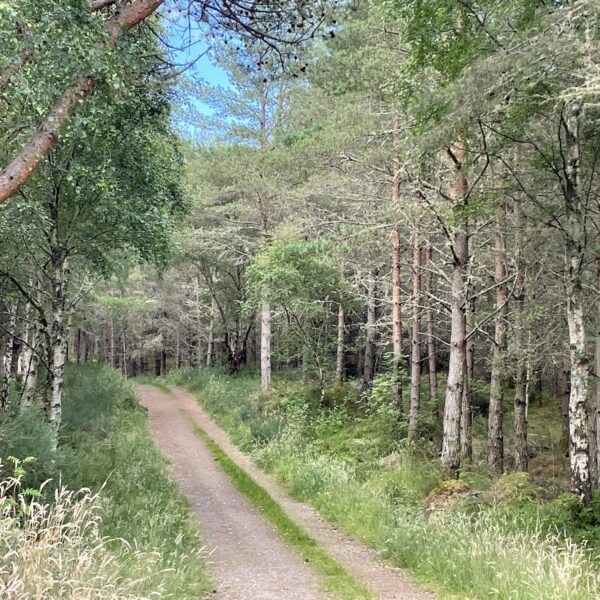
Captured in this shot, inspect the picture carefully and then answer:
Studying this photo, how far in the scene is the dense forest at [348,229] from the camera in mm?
4977

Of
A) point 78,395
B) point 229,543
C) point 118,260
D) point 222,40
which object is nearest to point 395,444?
A: point 229,543

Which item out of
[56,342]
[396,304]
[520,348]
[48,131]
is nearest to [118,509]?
[56,342]

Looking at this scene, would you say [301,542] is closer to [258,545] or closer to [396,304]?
[258,545]

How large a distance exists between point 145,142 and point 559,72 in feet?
22.1

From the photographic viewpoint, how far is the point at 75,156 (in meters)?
8.73

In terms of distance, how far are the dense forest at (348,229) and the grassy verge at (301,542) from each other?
6.8 inches

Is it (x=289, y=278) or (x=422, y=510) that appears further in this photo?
(x=289, y=278)

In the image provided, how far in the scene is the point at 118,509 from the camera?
22.0 ft

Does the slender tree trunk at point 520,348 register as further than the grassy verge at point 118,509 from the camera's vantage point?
Yes

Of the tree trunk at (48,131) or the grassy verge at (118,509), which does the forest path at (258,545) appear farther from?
the tree trunk at (48,131)

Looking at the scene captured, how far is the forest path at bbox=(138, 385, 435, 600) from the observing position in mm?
5469

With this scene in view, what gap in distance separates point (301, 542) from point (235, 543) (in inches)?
36.0

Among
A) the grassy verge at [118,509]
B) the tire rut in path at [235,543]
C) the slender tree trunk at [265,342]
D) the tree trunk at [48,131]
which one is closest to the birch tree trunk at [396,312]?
the tire rut in path at [235,543]

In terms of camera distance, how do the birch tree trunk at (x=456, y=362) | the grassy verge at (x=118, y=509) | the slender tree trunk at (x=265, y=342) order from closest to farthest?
the grassy verge at (x=118, y=509)
the birch tree trunk at (x=456, y=362)
the slender tree trunk at (x=265, y=342)
